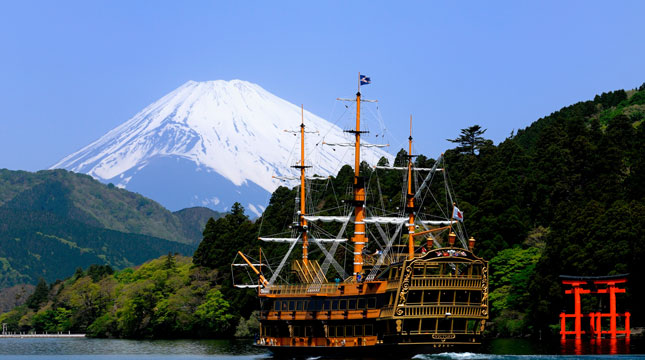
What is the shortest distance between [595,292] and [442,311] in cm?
1366

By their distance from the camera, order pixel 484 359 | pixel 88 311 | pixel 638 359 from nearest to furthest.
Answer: pixel 638 359 → pixel 484 359 → pixel 88 311

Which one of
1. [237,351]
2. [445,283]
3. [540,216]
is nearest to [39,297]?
[237,351]

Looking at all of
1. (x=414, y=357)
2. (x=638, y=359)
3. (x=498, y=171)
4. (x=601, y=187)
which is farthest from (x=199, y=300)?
(x=638, y=359)

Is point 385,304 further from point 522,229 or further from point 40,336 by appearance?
point 40,336

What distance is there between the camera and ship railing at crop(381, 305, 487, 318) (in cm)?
5278

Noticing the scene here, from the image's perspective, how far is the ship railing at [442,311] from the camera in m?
52.8

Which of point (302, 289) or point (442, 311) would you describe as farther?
point (302, 289)

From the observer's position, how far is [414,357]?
53.2 meters

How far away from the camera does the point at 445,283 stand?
174ft

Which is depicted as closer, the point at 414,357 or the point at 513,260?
the point at 414,357

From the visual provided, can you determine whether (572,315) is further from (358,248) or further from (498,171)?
(498,171)

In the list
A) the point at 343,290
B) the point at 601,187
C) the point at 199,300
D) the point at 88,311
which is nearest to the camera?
the point at 343,290

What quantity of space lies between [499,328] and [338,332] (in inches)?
779

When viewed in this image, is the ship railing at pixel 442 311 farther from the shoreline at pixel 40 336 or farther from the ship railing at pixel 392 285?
the shoreline at pixel 40 336
